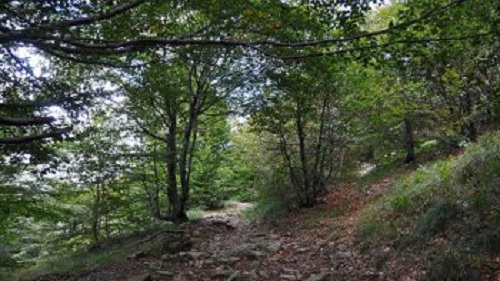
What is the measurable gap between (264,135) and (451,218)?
820 centimetres

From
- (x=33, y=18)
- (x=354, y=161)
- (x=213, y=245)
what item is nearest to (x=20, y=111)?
(x=33, y=18)

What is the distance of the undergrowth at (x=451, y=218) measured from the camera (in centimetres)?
482

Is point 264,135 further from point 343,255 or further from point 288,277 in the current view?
point 288,277

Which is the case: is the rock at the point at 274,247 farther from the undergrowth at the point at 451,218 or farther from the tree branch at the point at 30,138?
the tree branch at the point at 30,138

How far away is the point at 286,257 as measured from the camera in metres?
7.94

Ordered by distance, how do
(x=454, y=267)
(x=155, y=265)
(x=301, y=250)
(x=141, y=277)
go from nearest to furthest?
(x=454, y=267)
(x=141, y=277)
(x=155, y=265)
(x=301, y=250)

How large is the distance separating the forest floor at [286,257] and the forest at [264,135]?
55 mm

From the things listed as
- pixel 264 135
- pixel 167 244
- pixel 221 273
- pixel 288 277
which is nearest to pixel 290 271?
pixel 288 277

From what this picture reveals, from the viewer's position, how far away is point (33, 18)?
4.74 meters

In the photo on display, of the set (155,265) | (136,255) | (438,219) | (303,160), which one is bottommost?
(155,265)

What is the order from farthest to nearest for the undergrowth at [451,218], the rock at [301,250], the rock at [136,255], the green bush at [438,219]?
the rock at [136,255], the rock at [301,250], the green bush at [438,219], the undergrowth at [451,218]

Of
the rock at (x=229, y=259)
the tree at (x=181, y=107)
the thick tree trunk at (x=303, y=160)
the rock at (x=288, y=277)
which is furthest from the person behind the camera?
the tree at (x=181, y=107)

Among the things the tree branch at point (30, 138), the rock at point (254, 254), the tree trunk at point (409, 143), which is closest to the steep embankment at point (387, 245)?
the rock at point (254, 254)

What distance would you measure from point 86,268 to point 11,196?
234 cm
